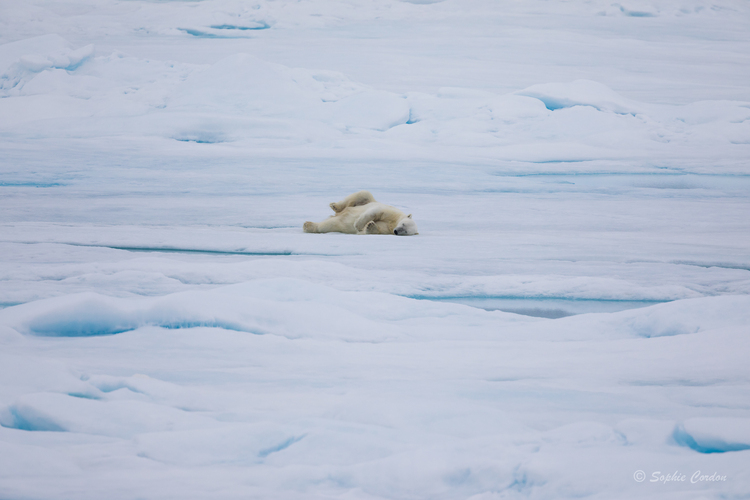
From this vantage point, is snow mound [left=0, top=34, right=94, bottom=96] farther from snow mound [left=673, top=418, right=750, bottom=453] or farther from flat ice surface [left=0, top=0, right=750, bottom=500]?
snow mound [left=673, top=418, right=750, bottom=453]

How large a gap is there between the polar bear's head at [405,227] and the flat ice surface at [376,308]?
0.87 feet

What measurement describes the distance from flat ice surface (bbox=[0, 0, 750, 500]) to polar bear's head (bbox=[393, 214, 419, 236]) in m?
0.26

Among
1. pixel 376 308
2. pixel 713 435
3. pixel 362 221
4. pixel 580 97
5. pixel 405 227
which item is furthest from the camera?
pixel 580 97

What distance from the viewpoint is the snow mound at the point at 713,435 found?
61.1 inches

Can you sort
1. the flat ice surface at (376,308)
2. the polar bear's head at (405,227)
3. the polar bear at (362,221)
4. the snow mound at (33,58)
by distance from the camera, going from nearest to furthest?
the flat ice surface at (376,308) < the polar bear's head at (405,227) < the polar bear at (362,221) < the snow mound at (33,58)

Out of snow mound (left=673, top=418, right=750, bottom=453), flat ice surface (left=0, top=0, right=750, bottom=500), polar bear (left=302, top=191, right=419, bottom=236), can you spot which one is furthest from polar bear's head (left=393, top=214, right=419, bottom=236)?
snow mound (left=673, top=418, right=750, bottom=453)

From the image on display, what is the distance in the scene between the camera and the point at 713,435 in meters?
1.56

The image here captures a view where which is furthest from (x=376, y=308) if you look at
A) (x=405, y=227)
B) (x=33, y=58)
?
(x=33, y=58)

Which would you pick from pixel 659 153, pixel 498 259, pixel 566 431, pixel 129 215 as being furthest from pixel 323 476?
pixel 659 153

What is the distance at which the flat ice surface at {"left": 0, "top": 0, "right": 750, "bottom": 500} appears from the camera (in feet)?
4.87

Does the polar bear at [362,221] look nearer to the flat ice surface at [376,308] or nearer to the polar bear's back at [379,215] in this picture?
the polar bear's back at [379,215]

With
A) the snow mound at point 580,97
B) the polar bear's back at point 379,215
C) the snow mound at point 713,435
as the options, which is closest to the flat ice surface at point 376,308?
the snow mound at point 713,435

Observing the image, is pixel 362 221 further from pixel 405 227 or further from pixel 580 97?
pixel 580 97

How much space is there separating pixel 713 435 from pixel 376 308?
5.31ft
